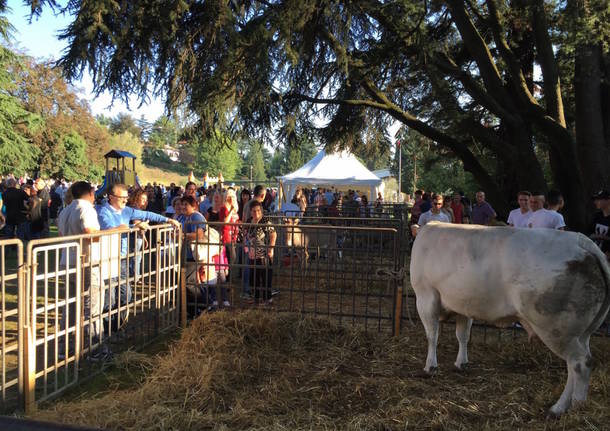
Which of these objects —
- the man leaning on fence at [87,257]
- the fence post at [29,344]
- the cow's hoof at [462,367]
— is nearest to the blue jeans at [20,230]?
the man leaning on fence at [87,257]

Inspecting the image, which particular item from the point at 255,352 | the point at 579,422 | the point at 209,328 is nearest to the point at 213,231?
the point at 209,328

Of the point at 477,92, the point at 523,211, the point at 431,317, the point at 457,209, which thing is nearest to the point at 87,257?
the point at 431,317

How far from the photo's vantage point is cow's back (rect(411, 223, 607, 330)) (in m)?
3.96

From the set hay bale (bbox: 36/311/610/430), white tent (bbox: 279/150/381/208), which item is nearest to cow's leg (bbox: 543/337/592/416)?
hay bale (bbox: 36/311/610/430)

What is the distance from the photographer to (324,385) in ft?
15.2

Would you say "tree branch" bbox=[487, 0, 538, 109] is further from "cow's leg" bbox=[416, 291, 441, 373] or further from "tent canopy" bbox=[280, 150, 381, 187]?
"tent canopy" bbox=[280, 150, 381, 187]

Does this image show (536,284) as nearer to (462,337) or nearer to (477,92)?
(462,337)

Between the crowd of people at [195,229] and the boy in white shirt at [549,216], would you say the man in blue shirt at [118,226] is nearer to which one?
the crowd of people at [195,229]

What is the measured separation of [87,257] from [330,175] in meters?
20.7

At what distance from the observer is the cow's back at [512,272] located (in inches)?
156

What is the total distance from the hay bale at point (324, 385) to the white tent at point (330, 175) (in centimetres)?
1908

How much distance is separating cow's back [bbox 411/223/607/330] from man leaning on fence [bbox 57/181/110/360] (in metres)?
3.30

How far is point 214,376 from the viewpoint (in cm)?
462

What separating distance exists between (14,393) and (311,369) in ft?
9.14
